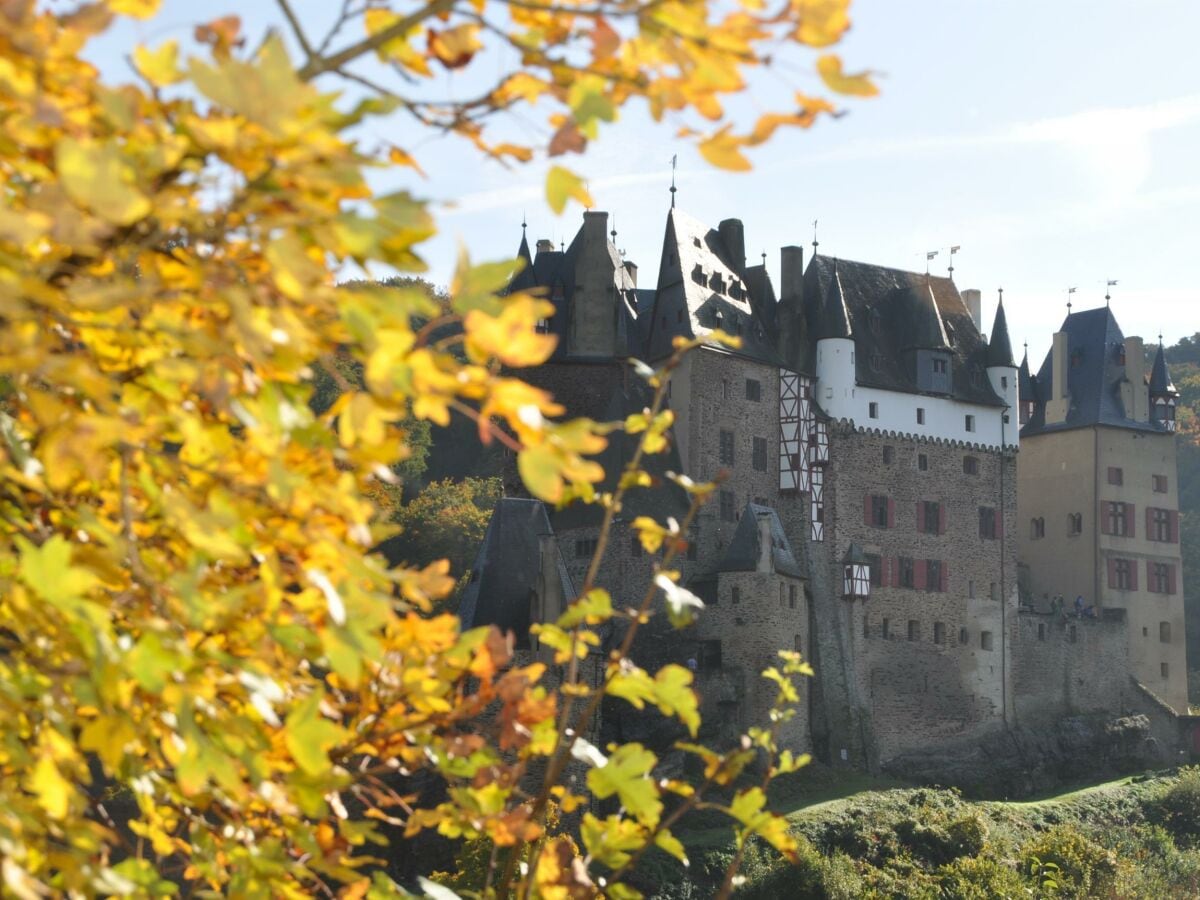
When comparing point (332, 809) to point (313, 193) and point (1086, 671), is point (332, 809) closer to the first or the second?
point (313, 193)

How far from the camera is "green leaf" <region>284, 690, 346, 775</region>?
3.37m

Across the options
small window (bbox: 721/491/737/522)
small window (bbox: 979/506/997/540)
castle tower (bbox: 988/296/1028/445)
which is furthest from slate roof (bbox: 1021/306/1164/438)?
small window (bbox: 721/491/737/522)

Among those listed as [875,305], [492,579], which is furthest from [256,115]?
[875,305]

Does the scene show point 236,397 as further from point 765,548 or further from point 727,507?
point 727,507

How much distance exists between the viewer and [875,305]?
169ft

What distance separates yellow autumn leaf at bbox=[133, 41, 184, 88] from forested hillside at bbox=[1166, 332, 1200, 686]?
66.7 meters

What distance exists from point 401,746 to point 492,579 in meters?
34.4

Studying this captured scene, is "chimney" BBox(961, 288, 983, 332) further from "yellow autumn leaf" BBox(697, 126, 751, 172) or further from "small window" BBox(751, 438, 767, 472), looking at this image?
"yellow autumn leaf" BBox(697, 126, 751, 172)

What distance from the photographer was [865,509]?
159 feet

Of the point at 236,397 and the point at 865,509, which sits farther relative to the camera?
the point at 865,509

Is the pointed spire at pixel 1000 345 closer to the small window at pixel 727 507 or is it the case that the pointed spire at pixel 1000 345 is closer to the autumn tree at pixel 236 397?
the small window at pixel 727 507

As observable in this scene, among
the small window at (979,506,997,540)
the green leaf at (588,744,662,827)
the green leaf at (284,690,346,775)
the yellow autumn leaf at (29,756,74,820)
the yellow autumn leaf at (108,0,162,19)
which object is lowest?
the green leaf at (588,744,662,827)

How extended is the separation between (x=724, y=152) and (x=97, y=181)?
1441mm

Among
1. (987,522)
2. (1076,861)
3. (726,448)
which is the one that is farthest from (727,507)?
(1076,861)
